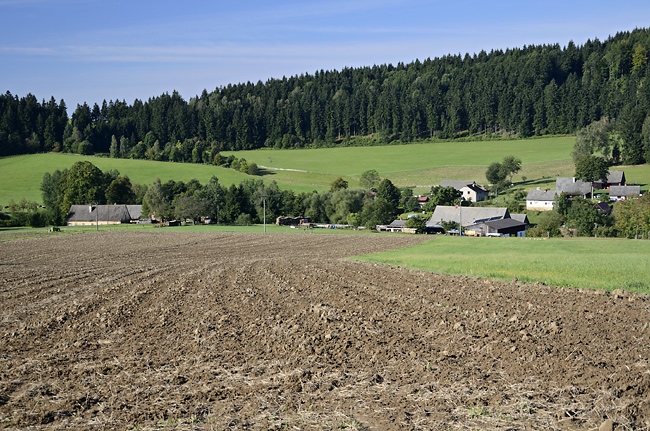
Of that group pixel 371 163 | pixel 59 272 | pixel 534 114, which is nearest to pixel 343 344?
pixel 59 272

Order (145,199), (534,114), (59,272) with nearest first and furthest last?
(59,272), (145,199), (534,114)

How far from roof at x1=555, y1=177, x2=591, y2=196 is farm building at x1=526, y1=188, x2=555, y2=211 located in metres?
6.89

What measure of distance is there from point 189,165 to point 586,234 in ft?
371

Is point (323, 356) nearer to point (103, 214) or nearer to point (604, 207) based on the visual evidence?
point (604, 207)

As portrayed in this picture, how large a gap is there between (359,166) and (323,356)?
14241 cm

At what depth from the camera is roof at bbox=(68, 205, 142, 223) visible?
105 m

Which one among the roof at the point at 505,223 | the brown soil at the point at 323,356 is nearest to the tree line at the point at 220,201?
the roof at the point at 505,223

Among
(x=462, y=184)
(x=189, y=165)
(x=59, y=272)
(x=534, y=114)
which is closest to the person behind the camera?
(x=59, y=272)

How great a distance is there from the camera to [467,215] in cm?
9300

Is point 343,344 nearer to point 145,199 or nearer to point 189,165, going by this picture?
point 145,199

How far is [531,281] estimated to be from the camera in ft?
91.8

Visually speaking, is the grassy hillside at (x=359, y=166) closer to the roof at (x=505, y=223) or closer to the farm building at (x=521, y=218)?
the farm building at (x=521, y=218)

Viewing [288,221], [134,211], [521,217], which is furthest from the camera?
[134,211]

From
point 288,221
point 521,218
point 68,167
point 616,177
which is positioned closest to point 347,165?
point 288,221
